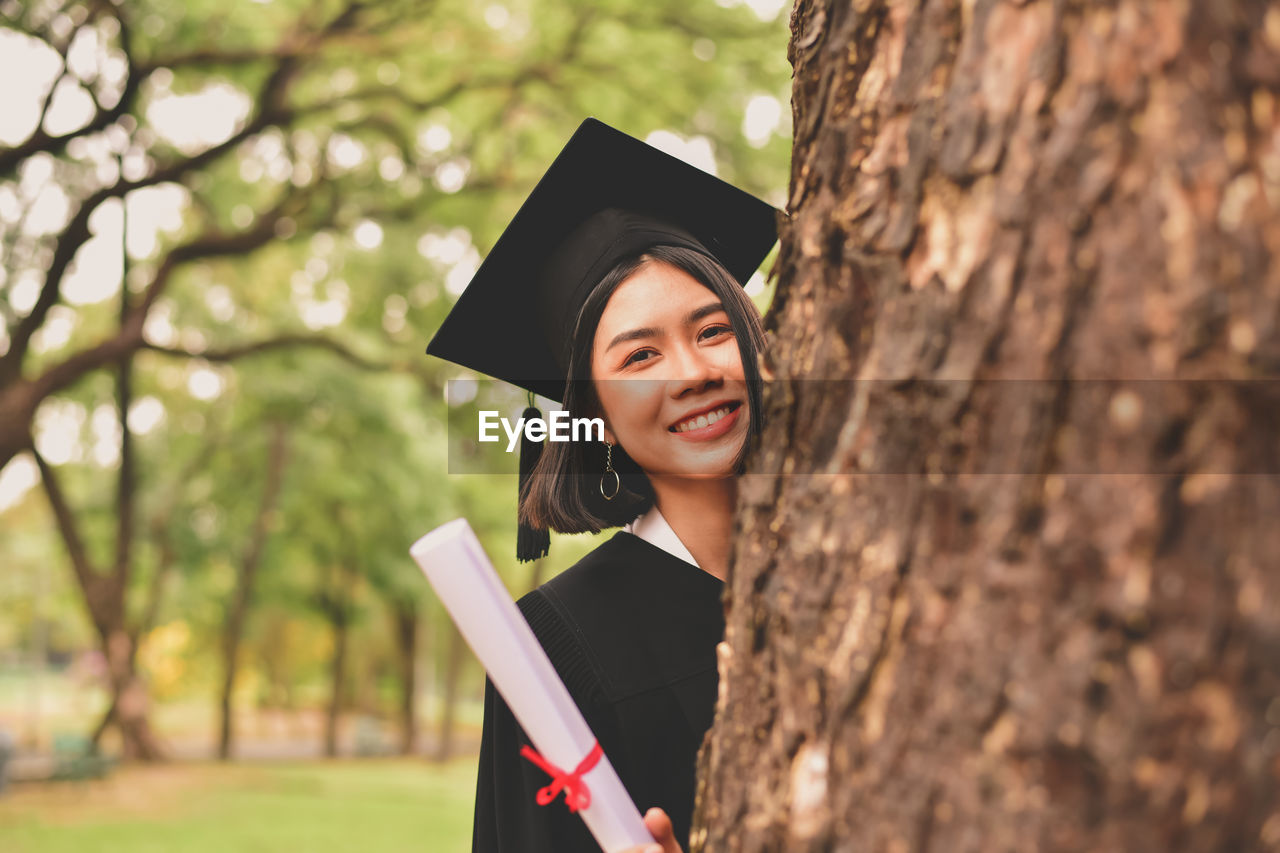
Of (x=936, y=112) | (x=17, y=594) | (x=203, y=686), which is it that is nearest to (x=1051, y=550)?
(x=936, y=112)

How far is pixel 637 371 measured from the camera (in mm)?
1975

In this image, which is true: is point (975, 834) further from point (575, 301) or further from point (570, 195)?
point (570, 195)

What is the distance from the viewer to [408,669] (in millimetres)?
26438

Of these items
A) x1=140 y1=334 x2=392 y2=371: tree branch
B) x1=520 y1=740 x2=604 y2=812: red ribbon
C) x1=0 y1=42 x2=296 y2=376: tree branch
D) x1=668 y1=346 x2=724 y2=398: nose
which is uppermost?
x1=0 y1=42 x2=296 y2=376: tree branch

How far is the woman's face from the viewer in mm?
1951

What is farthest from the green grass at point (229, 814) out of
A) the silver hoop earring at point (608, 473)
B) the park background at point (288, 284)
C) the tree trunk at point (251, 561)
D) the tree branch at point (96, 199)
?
the silver hoop earring at point (608, 473)

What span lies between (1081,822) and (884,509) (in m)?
0.31

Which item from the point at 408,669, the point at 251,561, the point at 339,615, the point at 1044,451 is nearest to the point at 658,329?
the point at 1044,451

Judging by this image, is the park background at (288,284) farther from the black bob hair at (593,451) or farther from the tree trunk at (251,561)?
the black bob hair at (593,451)

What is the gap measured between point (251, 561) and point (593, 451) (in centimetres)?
2035

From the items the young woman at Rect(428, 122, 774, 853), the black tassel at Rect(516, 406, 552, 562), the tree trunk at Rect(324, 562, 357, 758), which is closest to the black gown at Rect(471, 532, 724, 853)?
the young woman at Rect(428, 122, 774, 853)

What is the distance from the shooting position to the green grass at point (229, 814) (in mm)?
11625

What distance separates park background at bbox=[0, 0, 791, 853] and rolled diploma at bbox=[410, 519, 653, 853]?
4177 millimetres

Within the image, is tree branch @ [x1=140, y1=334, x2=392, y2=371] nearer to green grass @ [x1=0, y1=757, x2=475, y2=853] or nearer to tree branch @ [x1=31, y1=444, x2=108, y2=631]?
tree branch @ [x1=31, y1=444, x2=108, y2=631]
